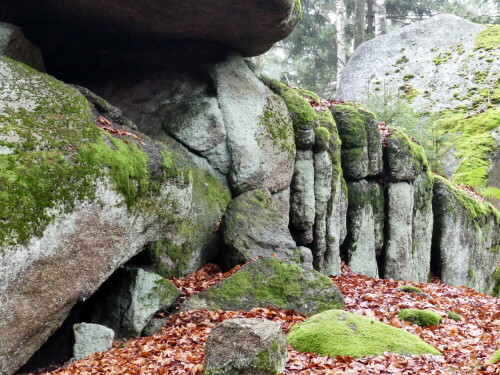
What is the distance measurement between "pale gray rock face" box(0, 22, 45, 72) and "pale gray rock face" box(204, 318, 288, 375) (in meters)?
6.41

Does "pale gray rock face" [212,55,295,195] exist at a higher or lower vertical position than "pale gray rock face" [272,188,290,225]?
higher

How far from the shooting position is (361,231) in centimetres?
1434

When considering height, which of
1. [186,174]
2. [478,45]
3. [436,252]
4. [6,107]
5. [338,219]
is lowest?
[436,252]

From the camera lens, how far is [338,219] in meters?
13.3

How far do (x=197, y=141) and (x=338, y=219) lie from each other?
172 inches

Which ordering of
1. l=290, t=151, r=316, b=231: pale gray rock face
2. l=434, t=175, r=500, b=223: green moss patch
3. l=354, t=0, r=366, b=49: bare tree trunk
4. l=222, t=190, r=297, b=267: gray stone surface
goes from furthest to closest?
l=354, t=0, r=366, b=49: bare tree trunk < l=434, t=175, r=500, b=223: green moss patch < l=290, t=151, r=316, b=231: pale gray rock face < l=222, t=190, r=297, b=267: gray stone surface

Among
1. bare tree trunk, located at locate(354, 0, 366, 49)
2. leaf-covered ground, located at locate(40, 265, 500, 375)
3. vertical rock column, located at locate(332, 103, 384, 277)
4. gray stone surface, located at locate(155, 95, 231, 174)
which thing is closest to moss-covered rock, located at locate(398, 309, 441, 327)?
leaf-covered ground, located at locate(40, 265, 500, 375)

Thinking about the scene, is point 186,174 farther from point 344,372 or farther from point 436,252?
point 436,252

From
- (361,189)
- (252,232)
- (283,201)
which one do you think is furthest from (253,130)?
(361,189)

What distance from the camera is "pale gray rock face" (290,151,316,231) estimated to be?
12.2 meters

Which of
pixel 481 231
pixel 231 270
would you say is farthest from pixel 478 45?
pixel 231 270

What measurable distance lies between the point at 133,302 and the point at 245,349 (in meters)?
3.07

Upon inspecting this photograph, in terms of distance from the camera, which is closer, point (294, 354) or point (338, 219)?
point (294, 354)

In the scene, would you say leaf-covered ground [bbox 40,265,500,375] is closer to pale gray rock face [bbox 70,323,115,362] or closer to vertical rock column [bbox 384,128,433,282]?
pale gray rock face [bbox 70,323,115,362]
